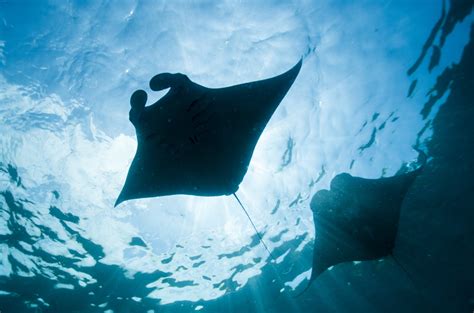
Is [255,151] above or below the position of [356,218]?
above

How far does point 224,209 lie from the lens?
34.2 ft

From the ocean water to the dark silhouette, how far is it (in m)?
1.86

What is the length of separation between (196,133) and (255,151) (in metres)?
4.70

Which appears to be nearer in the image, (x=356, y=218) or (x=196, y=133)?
(x=196, y=133)

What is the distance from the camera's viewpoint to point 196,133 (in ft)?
14.9

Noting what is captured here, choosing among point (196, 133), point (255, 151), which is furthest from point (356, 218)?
point (196, 133)

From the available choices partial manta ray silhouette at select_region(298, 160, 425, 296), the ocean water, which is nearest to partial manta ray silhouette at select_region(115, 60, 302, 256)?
the ocean water

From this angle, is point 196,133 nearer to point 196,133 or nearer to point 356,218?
point 196,133

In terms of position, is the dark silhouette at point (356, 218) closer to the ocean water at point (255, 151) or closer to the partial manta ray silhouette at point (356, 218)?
the partial manta ray silhouette at point (356, 218)

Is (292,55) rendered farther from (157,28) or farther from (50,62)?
(50,62)

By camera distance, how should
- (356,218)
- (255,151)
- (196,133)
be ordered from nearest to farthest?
1. (196,133)
2. (356,218)
3. (255,151)

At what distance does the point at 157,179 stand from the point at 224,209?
19.2 ft

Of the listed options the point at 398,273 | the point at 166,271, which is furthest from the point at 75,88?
the point at 398,273

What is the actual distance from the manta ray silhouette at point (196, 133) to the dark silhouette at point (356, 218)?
4027 mm
